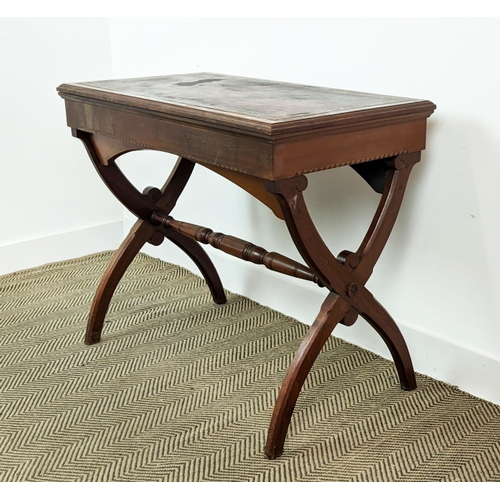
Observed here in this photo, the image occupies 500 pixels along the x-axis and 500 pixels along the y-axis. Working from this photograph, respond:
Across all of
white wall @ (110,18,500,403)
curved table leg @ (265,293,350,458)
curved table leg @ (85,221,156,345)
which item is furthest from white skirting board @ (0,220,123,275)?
curved table leg @ (265,293,350,458)

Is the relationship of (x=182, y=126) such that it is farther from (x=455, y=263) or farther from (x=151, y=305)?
(x=151, y=305)

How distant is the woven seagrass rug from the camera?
5.30 feet

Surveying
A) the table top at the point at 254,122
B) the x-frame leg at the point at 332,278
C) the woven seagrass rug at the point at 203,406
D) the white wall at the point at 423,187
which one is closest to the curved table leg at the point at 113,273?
the woven seagrass rug at the point at 203,406

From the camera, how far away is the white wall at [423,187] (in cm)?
174

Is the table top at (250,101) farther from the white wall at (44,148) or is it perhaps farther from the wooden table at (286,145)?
the white wall at (44,148)

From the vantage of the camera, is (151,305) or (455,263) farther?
(151,305)

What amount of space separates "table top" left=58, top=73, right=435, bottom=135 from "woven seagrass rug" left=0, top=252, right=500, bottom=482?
747 millimetres

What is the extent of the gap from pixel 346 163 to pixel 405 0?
1.79ft

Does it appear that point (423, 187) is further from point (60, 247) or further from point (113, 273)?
point (60, 247)

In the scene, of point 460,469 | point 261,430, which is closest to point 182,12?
point 261,430

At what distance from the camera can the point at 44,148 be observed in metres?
2.86

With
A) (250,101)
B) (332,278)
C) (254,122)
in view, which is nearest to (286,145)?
(254,122)

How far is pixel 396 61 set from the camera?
1872mm

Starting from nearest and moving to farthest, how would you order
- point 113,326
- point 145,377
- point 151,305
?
1. point 145,377
2. point 113,326
3. point 151,305
